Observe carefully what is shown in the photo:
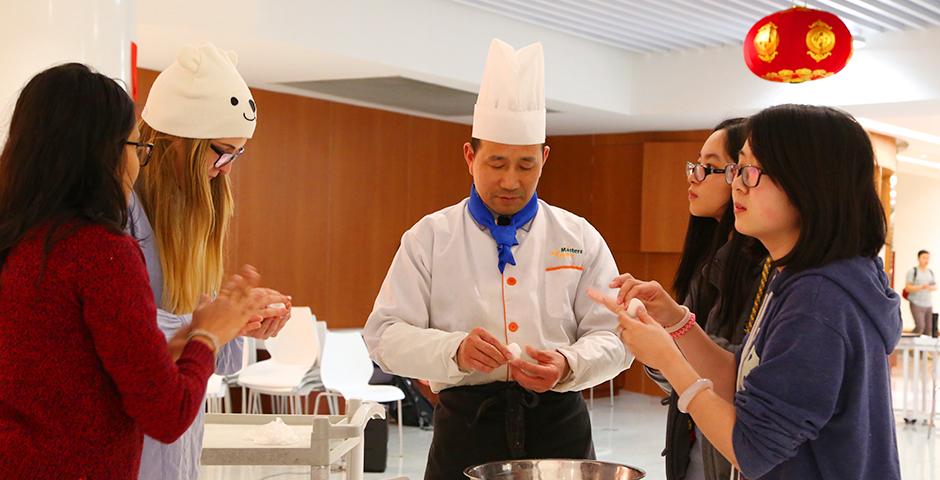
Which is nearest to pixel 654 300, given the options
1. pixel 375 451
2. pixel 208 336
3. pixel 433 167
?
pixel 208 336

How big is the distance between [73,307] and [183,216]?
0.57 meters

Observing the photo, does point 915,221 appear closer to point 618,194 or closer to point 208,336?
point 618,194

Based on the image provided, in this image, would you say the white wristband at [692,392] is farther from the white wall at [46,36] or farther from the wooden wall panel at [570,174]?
the wooden wall panel at [570,174]

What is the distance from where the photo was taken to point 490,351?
2.36 metres

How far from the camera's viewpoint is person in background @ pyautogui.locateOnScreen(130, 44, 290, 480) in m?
2.12

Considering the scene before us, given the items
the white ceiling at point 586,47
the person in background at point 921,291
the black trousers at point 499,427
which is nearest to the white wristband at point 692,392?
the black trousers at point 499,427

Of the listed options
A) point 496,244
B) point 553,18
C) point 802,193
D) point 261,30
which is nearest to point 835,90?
point 553,18

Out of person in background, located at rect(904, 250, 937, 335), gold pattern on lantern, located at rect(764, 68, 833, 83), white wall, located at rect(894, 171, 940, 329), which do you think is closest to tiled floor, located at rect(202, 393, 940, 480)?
gold pattern on lantern, located at rect(764, 68, 833, 83)

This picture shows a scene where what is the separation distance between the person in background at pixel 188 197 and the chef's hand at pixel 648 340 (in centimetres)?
73

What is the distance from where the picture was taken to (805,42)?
6023 millimetres

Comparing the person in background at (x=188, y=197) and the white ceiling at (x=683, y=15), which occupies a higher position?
the white ceiling at (x=683, y=15)

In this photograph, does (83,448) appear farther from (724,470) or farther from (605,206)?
(605,206)

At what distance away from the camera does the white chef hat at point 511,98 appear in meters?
2.76

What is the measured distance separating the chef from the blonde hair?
533 millimetres
